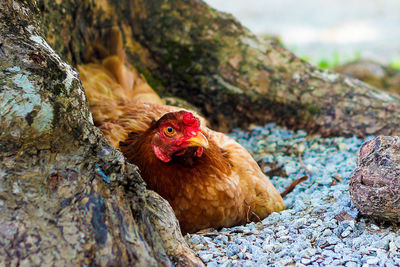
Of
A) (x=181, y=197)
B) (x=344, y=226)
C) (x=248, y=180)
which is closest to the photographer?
(x=344, y=226)

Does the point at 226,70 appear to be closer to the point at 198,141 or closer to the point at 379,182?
the point at 198,141

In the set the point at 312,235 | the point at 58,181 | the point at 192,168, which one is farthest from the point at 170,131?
the point at 312,235

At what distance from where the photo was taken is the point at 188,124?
2.18 m

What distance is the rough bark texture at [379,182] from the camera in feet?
6.35

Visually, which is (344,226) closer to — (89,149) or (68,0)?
(89,149)

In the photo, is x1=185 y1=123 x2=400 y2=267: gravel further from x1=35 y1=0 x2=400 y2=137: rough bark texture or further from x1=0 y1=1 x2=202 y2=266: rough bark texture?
x1=35 y1=0 x2=400 y2=137: rough bark texture

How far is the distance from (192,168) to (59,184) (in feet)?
3.24

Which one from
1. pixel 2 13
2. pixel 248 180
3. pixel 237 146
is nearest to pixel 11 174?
pixel 2 13

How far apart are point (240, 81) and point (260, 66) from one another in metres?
0.27

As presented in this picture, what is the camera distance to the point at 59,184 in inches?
61.4

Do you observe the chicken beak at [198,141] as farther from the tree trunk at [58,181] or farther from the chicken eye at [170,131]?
the tree trunk at [58,181]

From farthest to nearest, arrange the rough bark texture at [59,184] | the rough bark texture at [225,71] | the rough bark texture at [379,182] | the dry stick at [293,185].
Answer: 1. the rough bark texture at [225,71]
2. the dry stick at [293,185]
3. the rough bark texture at [379,182]
4. the rough bark texture at [59,184]

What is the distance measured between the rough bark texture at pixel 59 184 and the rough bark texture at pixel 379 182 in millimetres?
931

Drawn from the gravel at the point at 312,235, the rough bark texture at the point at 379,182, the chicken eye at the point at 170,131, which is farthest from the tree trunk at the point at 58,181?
the rough bark texture at the point at 379,182
